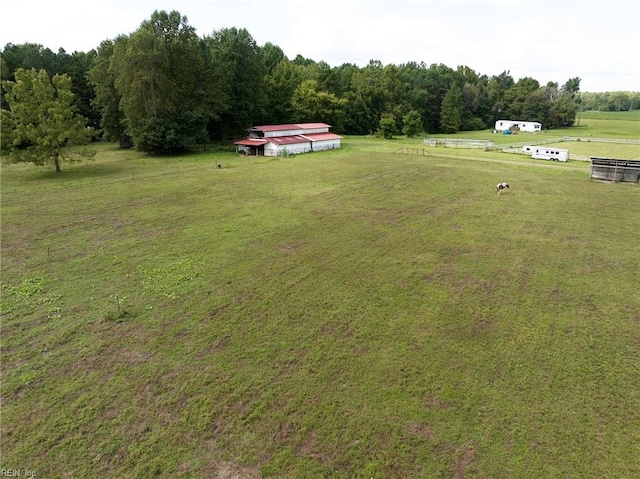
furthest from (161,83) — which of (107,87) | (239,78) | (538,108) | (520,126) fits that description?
(538,108)

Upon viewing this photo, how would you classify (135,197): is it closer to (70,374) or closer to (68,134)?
(68,134)

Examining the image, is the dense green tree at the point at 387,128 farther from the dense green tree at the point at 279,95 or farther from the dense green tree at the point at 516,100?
the dense green tree at the point at 516,100

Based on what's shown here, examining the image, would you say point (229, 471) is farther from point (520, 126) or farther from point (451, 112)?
point (520, 126)

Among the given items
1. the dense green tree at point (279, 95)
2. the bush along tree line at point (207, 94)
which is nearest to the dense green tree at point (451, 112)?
the bush along tree line at point (207, 94)

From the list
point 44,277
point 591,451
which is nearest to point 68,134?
point 44,277

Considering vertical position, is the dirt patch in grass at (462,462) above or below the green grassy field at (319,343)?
below

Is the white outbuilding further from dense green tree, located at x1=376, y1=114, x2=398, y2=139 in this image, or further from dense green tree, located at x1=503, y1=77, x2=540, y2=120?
dense green tree, located at x1=503, y1=77, x2=540, y2=120
